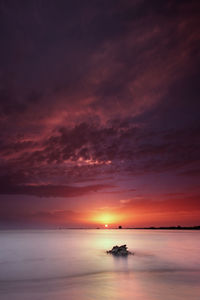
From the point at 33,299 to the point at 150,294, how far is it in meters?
6.00

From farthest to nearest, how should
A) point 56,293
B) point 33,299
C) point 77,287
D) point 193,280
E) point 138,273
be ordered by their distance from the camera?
point 138,273 → point 193,280 → point 77,287 → point 56,293 → point 33,299

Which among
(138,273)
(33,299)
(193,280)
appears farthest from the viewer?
(138,273)

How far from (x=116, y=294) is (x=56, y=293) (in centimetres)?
332

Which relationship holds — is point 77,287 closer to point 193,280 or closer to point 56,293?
point 56,293

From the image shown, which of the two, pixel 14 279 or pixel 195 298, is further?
pixel 14 279

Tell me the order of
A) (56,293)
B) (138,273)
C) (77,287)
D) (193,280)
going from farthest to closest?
1. (138,273)
2. (193,280)
3. (77,287)
4. (56,293)

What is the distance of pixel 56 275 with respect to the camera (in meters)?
20.5

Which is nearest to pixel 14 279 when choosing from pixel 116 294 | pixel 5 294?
pixel 5 294

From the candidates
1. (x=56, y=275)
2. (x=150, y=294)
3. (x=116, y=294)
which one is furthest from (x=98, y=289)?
(x=56, y=275)

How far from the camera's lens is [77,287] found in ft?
52.0

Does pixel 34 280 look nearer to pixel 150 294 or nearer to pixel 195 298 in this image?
pixel 150 294

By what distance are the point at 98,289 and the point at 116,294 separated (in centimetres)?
Answer: 157

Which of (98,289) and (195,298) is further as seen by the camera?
(98,289)

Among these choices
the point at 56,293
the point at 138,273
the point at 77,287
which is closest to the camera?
the point at 56,293
